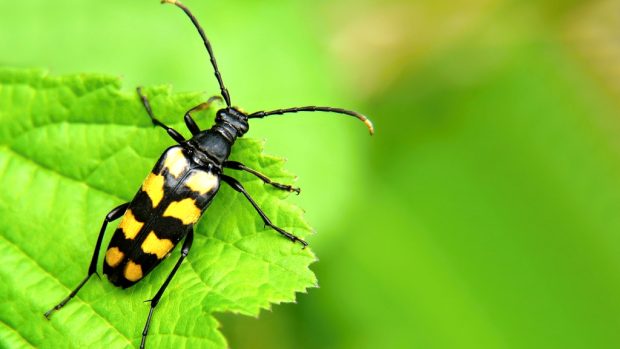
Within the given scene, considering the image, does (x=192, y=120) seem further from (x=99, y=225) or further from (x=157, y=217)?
(x=99, y=225)

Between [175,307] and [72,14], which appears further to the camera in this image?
[72,14]

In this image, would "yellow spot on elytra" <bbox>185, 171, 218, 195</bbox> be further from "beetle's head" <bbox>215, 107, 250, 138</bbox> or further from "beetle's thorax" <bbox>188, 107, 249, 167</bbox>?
"beetle's head" <bbox>215, 107, 250, 138</bbox>

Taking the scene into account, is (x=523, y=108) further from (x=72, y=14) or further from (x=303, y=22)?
(x=72, y=14)

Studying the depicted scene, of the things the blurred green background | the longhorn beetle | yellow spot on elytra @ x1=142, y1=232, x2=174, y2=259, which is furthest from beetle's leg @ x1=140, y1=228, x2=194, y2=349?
the blurred green background

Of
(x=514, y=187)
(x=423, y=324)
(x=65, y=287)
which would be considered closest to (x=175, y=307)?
(x=65, y=287)

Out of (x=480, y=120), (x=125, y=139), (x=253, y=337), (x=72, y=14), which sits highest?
(x=480, y=120)

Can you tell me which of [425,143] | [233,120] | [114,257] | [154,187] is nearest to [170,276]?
[114,257]
